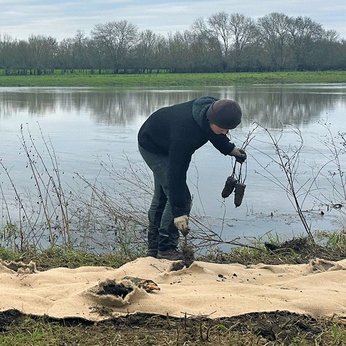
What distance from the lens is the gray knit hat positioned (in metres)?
4.34

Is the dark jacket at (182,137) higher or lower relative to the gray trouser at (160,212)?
higher

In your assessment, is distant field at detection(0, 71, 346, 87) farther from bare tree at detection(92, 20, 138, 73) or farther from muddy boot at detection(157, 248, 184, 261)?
muddy boot at detection(157, 248, 184, 261)

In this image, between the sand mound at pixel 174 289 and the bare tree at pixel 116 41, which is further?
the bare tree at pixel 116 41

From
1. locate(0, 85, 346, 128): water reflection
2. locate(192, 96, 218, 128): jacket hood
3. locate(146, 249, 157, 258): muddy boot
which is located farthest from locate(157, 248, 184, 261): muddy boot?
locate(0, 85, 346, 128): water reflection

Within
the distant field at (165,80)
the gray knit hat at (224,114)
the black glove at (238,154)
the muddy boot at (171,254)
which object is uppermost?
the gray knit hat at (224,114)

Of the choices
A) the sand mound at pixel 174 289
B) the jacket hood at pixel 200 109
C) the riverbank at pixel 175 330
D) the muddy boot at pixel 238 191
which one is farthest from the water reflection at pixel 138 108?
the riverbank at pixel 175 330

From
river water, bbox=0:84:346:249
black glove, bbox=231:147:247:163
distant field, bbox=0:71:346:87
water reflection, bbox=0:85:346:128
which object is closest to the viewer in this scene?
black glove, bbox=231:147:247:163

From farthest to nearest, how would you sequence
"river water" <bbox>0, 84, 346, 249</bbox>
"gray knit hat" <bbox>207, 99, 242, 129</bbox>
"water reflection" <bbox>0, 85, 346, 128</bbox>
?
"water reflection" <bbox>0, 85, 346, 128</bbox> → "river water" <bbox>0, 84, 346, 249</bbox> → "gray knit hat" <bbox>207, 99, 242, 129</bbox>

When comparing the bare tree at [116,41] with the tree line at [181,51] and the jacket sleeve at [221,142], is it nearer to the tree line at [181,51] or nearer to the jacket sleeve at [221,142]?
the tree line at [181,51]

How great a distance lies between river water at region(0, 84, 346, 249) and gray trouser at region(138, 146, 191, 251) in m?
1.53

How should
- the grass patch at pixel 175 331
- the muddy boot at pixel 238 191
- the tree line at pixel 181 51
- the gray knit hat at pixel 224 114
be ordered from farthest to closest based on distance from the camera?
the tree line at pixel 181 51 < the muddy boot at pixel 238 191 < the gray knit hat at pixel 224 114 < the grass patch at pixel 175 331

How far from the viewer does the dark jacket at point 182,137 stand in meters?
4.53

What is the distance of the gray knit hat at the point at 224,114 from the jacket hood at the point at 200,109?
7cm

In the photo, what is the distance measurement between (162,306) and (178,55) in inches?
1506
